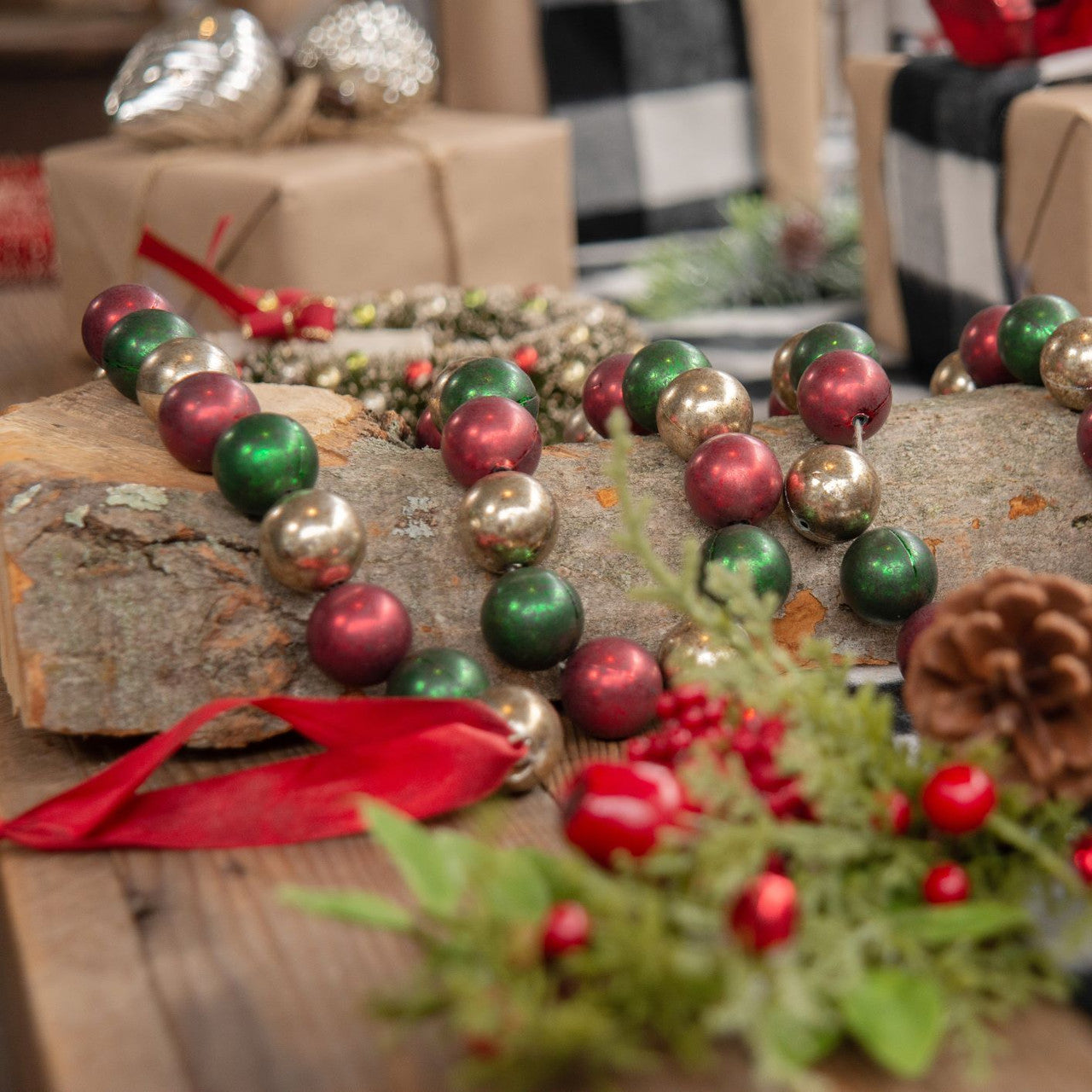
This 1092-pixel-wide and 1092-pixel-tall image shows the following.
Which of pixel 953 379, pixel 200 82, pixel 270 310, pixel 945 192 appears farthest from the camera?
pixel 200 82

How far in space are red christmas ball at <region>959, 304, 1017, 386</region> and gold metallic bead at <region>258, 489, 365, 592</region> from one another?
0.44m

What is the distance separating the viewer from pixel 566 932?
1.29 ft

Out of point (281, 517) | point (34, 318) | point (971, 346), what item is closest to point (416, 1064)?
point (281, 517)

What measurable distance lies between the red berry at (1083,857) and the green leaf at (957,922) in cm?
8

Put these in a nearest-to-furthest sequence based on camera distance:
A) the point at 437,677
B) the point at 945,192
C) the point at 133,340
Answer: the point at 437,677 < the point at 133,340 < the point at 945,192

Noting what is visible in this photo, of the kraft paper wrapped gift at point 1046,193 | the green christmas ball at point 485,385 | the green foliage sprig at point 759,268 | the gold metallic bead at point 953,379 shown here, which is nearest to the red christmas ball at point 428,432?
the green christmas ball at point 485,385

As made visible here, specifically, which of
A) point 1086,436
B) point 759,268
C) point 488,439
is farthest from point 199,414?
point 759,268

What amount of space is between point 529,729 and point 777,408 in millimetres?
380

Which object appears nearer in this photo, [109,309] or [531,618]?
[531,618]

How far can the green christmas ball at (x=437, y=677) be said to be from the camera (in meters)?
0.61

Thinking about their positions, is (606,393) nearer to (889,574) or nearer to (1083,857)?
(889,574)

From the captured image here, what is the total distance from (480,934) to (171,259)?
2.55 feet

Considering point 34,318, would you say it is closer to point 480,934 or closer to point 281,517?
point 281,517

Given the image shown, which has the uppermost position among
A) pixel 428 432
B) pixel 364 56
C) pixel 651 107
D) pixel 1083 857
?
pixel 364 56
